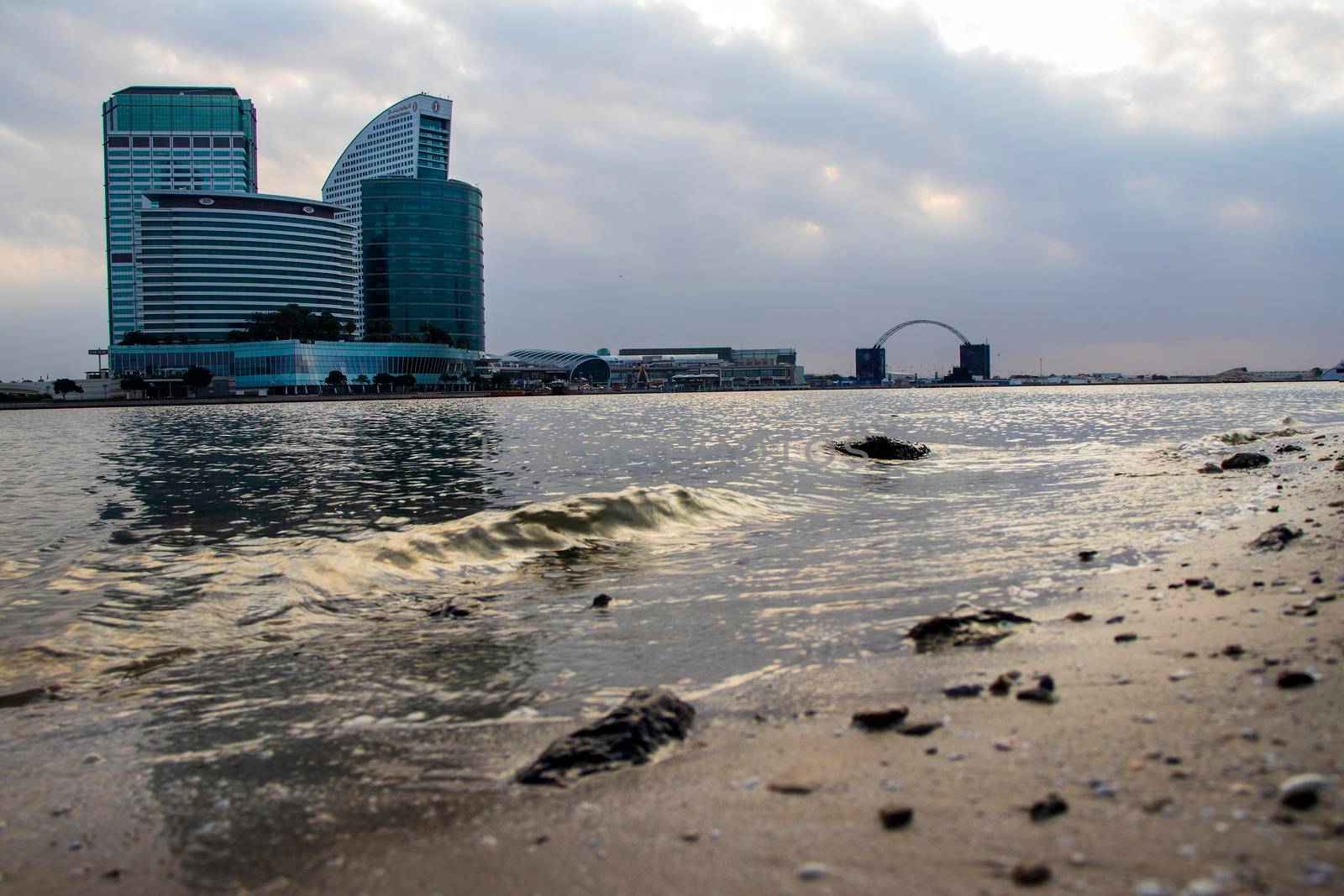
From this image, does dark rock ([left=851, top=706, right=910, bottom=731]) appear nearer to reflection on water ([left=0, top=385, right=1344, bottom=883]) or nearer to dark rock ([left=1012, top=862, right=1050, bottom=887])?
reflection on water ([left=0, top=385, right=1344, bottom=883])

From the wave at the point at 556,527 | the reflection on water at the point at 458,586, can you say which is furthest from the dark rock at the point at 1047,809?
the wave at the point at 556,527

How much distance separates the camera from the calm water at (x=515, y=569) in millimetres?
9859

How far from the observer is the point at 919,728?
6.91 meters

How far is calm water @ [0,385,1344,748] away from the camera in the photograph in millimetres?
9859

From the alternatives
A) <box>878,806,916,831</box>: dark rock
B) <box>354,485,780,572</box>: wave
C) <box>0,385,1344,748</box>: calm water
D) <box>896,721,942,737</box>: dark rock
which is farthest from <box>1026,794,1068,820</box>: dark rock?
<box>354,485,780,572</box>: wave

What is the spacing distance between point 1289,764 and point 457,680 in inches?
303

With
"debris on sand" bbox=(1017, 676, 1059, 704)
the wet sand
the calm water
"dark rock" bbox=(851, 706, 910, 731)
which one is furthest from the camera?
the calm water

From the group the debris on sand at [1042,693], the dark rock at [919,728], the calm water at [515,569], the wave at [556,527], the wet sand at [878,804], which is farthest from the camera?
the wave at [556,527]

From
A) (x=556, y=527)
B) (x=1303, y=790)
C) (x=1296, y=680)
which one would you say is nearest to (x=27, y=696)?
(x=556, y=527)

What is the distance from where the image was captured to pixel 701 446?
51.6m

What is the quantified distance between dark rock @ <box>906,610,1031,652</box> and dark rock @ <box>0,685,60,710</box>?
32.9 ft

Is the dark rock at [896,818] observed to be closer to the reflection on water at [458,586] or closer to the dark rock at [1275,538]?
the reflection on water at [458,586]

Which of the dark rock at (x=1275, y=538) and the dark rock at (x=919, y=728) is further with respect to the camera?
the dark rock at (x=1275, y=538)

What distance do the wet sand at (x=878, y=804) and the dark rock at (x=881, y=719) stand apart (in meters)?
0.11
